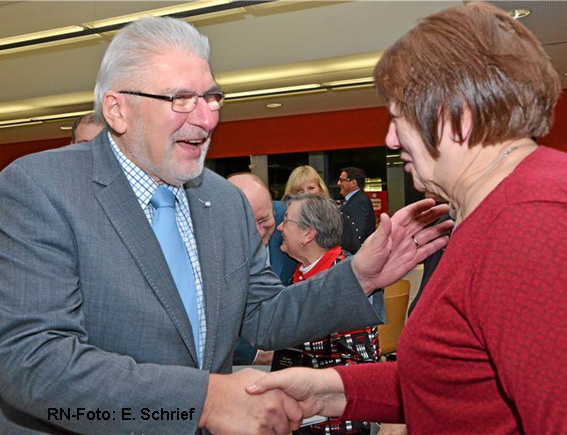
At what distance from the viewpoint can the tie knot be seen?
1600 mm

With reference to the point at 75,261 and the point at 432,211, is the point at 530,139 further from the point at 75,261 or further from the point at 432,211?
the point at 75,261

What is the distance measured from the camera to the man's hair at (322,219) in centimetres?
320

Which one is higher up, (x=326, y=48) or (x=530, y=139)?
(x=530, y=139)

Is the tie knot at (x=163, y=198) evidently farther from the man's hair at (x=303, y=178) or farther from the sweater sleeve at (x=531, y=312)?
the man's hair at (x=303, y=178)

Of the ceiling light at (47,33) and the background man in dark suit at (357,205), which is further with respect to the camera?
the background man in dark suit at (357,205)

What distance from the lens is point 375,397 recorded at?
158cm

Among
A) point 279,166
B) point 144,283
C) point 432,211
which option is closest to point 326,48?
point 279,166

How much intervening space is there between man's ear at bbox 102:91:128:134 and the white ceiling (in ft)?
15.3

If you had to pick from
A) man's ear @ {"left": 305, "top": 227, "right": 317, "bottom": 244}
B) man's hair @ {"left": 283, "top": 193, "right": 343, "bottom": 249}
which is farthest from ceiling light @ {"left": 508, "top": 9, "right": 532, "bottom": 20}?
man's ear @ {"left": 305, "top": 227, "right": 317, "bottom": 244}

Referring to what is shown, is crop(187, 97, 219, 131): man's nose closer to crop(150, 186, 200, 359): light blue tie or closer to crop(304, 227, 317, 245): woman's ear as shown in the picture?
crop(150, 186, 200, 359): light blue tie

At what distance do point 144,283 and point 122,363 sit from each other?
0.65 ft

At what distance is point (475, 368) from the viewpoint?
1016 mm

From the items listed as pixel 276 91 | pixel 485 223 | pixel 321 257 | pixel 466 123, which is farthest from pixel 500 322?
pixel 276 91

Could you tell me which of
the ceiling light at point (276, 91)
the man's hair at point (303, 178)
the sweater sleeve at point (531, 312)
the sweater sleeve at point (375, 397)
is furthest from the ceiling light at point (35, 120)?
the sweater sleeve at point (531, 312)
